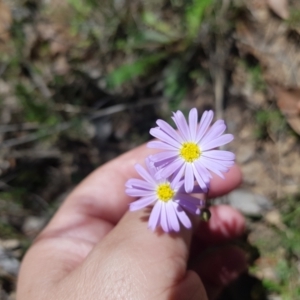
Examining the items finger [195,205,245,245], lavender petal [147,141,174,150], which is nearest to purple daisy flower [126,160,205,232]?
lavender petal [147,141,174,150]

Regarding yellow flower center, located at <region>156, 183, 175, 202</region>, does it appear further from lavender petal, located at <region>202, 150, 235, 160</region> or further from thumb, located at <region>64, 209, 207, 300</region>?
lavender petal, located at <region>202, 150, 235, 160</region>

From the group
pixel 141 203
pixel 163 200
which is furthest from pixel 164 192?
pixel 141 203

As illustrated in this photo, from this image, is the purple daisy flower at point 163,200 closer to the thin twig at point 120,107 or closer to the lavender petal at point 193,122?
the lavender petal at point 193,122

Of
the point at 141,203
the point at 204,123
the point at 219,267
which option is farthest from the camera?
the point at 219,267

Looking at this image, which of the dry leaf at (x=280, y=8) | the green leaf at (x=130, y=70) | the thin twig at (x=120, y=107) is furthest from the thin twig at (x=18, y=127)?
the dry leaf at (x=280, y=8)

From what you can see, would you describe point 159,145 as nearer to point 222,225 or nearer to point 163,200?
point 163,200

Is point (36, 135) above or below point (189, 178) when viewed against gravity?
above

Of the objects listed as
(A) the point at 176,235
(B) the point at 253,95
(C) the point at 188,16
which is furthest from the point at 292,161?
(A) the point at 176,235
